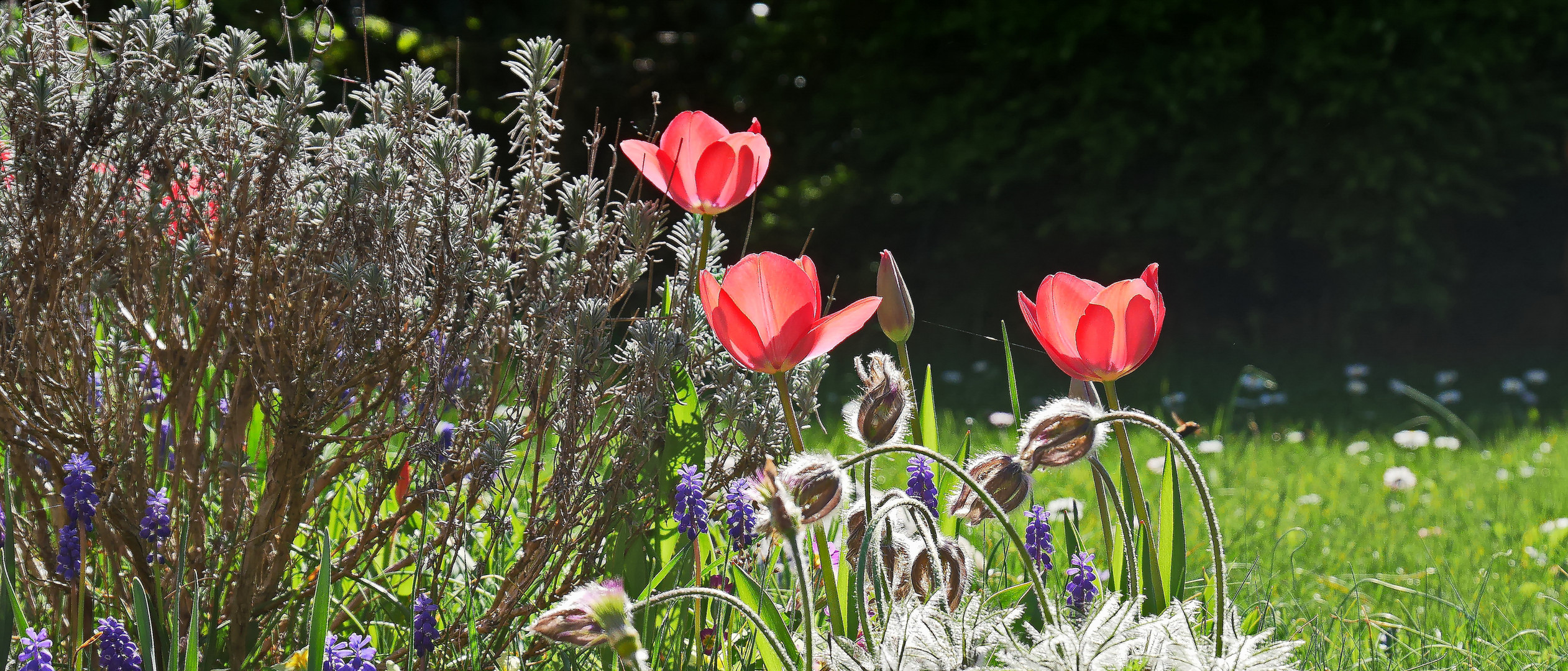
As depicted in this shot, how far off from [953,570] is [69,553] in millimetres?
1130

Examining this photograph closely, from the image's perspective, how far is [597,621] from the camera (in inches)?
36.2

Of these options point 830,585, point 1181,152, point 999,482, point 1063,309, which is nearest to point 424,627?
point 830,585

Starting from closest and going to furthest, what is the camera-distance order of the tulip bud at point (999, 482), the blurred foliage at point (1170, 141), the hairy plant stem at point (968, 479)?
the hairy plant stem at point (968, 479) → the tulip bud at point (999, 482) → the blurred foliage at point (1170, 141)

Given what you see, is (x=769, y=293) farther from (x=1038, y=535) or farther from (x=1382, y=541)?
(x=1382, y=541)

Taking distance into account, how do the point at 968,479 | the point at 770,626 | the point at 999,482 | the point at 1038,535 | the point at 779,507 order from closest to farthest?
the point at 779,507 < the point at 968,479 < the point at 999,482 < the point at 770,626 < the point at 1038,535

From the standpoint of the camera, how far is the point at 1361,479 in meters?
3.84

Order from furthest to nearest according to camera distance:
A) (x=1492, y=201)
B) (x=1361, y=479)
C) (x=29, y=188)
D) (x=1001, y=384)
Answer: (x=1492, y=201) < (x=1001, y=384) < (x=1361, y=479) < (x=29, y=188)

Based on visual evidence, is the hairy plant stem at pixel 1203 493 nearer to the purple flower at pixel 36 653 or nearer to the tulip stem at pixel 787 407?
the tulip stem at pixel 787 407

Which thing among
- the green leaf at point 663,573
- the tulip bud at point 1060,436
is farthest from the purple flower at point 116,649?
the tulip bud at point 1060,436

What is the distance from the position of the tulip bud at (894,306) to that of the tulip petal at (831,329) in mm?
131

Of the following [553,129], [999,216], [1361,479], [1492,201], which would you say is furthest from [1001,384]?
[553,129]

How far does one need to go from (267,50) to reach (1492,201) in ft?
25.3

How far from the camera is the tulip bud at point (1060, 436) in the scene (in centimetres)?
107

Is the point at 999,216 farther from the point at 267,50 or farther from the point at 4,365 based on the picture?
the point at 4,365
